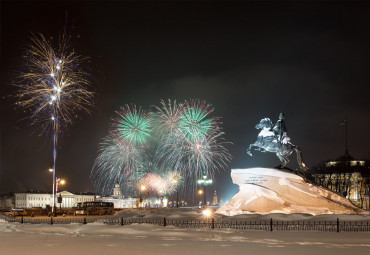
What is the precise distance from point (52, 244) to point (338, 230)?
1648 cm

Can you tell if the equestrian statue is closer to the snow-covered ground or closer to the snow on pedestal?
the snow on pedestal

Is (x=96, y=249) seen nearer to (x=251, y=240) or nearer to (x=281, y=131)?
(x=251, y=240)

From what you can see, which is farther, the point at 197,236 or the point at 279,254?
the point at 197,236

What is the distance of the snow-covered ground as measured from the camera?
752 inches

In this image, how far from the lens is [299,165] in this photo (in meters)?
43.1

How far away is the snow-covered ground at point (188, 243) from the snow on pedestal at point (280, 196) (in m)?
11.8

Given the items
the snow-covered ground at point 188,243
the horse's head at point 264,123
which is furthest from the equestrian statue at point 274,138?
the snow-covered ground at point 188,243

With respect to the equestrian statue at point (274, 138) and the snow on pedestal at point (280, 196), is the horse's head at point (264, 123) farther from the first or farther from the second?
the snow on pedestal at point (280, 196)

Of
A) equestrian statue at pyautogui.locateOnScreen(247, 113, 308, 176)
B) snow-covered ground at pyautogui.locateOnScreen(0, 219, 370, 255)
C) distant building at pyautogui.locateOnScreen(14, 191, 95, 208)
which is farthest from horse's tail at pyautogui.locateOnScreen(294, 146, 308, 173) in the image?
distant building at pyautogui.locateOnScreen(14, 191, 95, 208)

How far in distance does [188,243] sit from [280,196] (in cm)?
2070

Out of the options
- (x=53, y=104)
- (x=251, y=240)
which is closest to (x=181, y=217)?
(x=53, y=104)

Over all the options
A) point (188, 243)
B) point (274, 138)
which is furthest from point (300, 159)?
point (188, 243)

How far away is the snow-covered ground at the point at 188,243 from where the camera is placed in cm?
1909

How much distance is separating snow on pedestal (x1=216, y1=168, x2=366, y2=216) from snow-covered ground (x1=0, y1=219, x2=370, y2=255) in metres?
11.8
